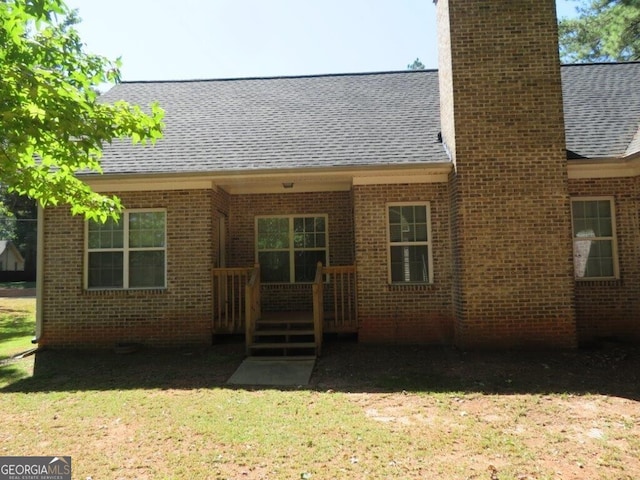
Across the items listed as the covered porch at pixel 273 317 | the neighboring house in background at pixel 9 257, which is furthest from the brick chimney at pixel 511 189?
the neighboring house in background at pixel 9 257

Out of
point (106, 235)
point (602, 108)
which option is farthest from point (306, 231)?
point (602, 108)

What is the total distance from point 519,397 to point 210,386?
171 inches

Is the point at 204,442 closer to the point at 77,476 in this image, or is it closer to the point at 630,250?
the point at 77,476

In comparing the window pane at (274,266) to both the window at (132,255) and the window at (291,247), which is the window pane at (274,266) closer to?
the window at (291,247)

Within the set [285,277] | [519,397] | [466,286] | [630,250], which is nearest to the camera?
[519,397]

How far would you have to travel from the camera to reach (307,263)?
34.1 ft

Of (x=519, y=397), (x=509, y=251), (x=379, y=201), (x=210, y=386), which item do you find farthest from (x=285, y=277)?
(x=519, y=397)

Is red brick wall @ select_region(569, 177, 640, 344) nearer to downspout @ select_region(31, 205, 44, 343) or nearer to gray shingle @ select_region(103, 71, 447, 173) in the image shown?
gray shingle @ select_region(103, 71, 447, 173)

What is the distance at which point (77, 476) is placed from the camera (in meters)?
3.91

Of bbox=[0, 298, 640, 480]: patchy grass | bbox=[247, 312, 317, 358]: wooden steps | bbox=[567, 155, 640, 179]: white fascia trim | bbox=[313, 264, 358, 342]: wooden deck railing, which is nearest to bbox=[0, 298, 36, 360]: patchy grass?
bbox=[0, 298, 640, 480]: patchy grass

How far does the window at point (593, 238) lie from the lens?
8.78 meters

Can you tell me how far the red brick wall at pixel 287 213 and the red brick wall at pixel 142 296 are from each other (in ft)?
4.80

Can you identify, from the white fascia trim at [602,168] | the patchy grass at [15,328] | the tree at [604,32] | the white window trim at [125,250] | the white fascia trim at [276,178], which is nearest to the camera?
the white fascia trim at [602,168]

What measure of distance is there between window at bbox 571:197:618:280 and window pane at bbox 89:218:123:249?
30.4ft
